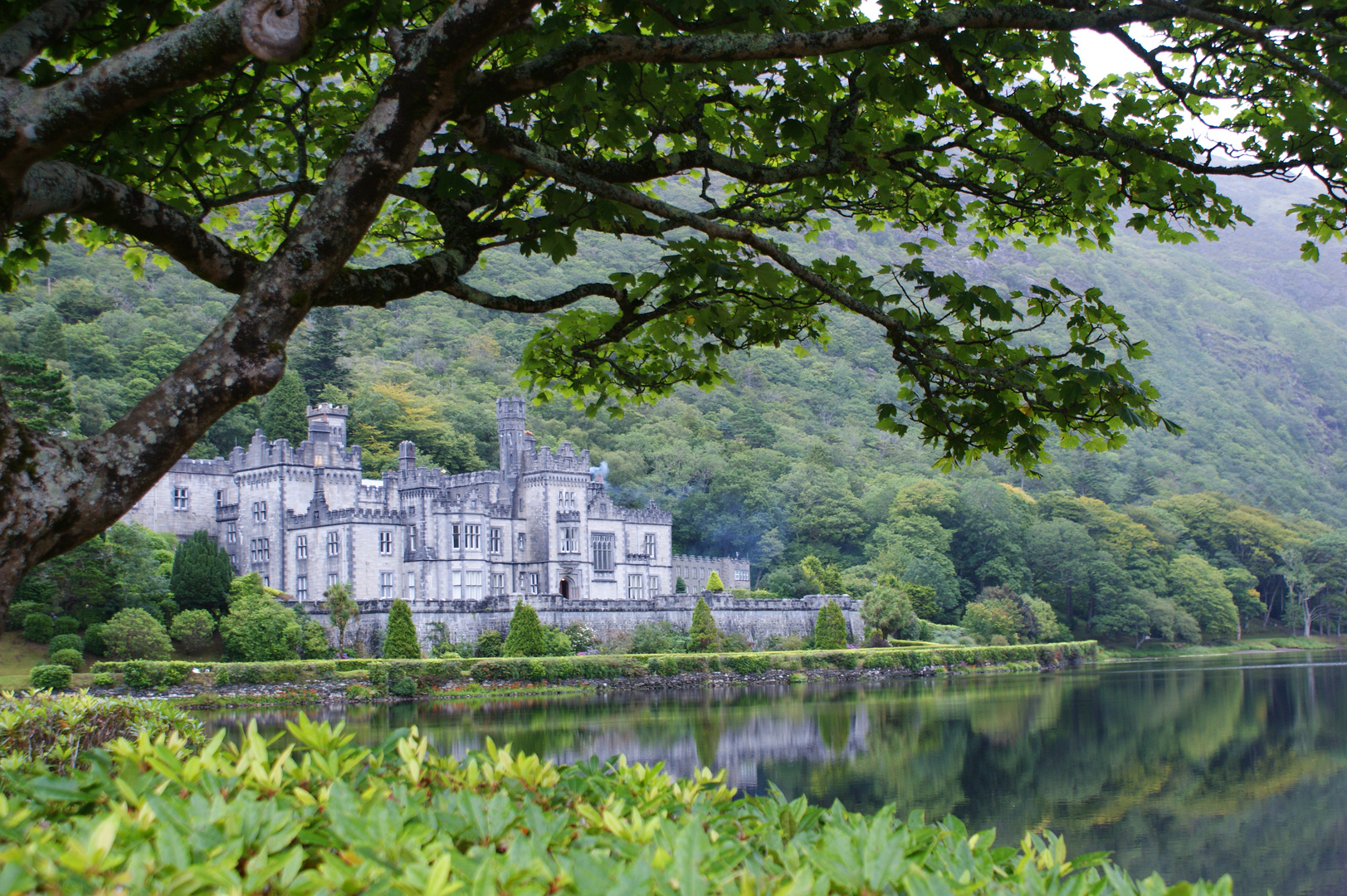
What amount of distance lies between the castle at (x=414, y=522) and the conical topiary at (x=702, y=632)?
481 centimetres

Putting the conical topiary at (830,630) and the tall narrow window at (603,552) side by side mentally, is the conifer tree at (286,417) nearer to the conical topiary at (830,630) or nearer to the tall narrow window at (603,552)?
the tall narrow window at (603,552)

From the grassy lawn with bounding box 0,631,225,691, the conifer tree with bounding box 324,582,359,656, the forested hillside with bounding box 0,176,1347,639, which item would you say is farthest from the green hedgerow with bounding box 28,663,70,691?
the forested hillside with bounding box 0,176,1347,639

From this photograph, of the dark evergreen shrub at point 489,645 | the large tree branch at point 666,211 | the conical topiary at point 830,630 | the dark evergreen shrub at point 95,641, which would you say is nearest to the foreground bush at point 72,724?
the large tree branch at point 666,211

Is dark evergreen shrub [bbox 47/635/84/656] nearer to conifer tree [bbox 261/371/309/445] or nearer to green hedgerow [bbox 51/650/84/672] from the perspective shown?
green hedgerow [bbox 51/650/84/672]

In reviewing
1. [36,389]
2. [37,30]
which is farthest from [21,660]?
[37,30]

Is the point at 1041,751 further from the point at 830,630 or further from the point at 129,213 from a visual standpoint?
the point at 830,630

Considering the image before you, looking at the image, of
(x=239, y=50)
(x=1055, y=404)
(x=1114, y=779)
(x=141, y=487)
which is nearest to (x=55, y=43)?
(x=239, y=50)

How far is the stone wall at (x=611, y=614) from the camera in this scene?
46906 mm

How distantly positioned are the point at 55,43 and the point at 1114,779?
1955 centimetres

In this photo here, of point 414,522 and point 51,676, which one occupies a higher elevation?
point 414,522

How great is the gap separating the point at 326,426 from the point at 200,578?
14895mm

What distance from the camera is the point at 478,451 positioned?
81125 mm

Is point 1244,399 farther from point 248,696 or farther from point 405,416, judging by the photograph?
point 248,696

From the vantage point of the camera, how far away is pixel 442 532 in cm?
5516
